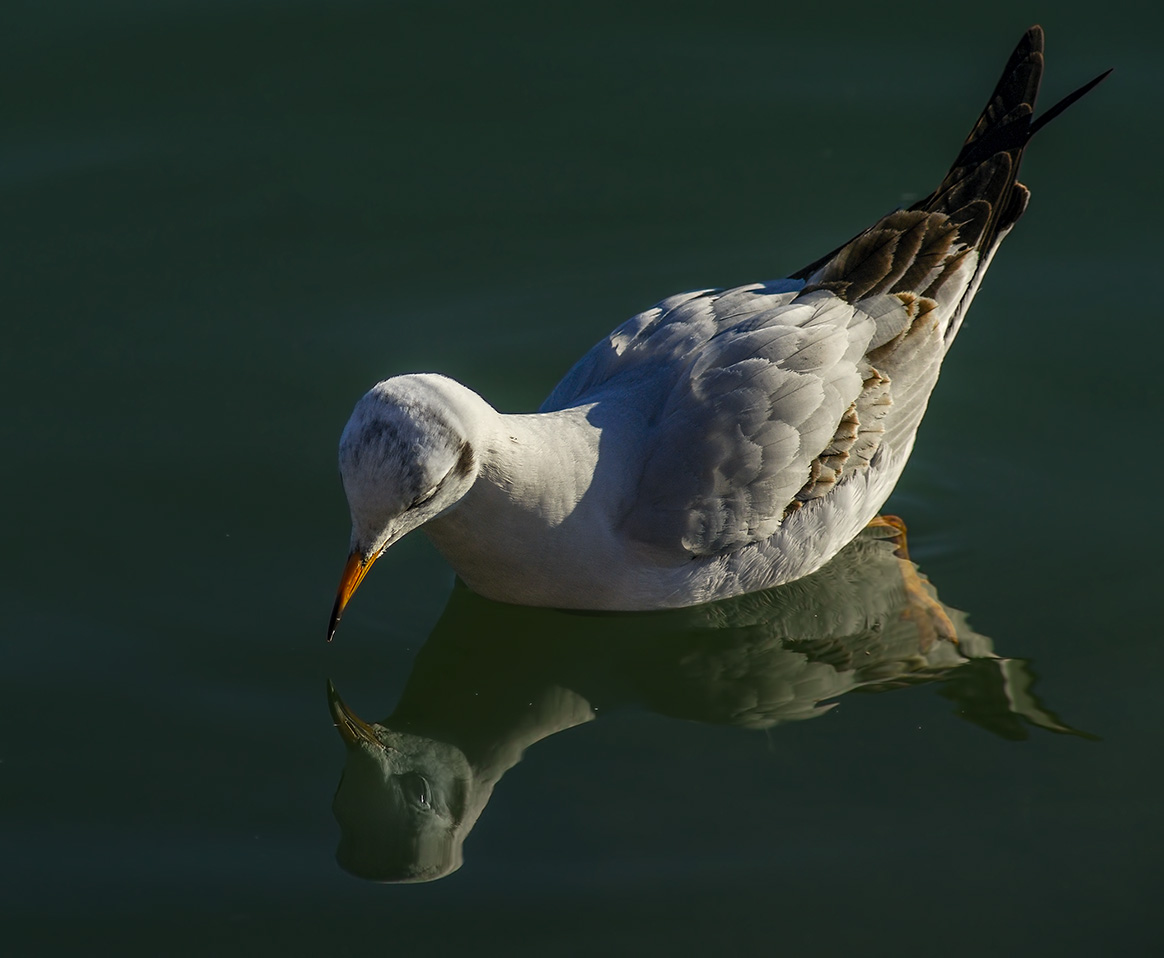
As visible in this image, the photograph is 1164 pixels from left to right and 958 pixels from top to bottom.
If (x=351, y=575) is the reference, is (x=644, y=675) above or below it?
below

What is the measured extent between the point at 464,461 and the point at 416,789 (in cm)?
132

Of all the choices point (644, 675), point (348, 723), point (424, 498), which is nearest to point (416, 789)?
point (348, 723)

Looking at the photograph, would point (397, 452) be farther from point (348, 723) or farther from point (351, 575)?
point (348, 723)

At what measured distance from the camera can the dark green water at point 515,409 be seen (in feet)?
18.4

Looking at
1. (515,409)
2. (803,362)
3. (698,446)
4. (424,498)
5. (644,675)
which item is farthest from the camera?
(515,409)

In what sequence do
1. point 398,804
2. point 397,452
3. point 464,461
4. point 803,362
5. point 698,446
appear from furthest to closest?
point 803,362 → point 698,446 → point 398,804 → point 464,461 → point 397,452

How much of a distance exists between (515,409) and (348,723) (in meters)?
1.95

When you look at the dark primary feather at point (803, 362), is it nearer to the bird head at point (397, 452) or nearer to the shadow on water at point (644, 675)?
the shadow on water at point (644, 675)

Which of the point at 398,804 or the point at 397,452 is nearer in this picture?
the point at 397,452

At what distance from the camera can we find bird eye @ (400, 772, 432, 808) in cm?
596

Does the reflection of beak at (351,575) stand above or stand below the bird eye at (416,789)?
above

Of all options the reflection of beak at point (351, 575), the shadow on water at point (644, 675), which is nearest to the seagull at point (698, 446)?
the reflection of beak at point (351, 575)

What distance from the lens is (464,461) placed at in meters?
5.72

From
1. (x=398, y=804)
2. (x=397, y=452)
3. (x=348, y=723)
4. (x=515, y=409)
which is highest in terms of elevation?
(x=397, y=452)
